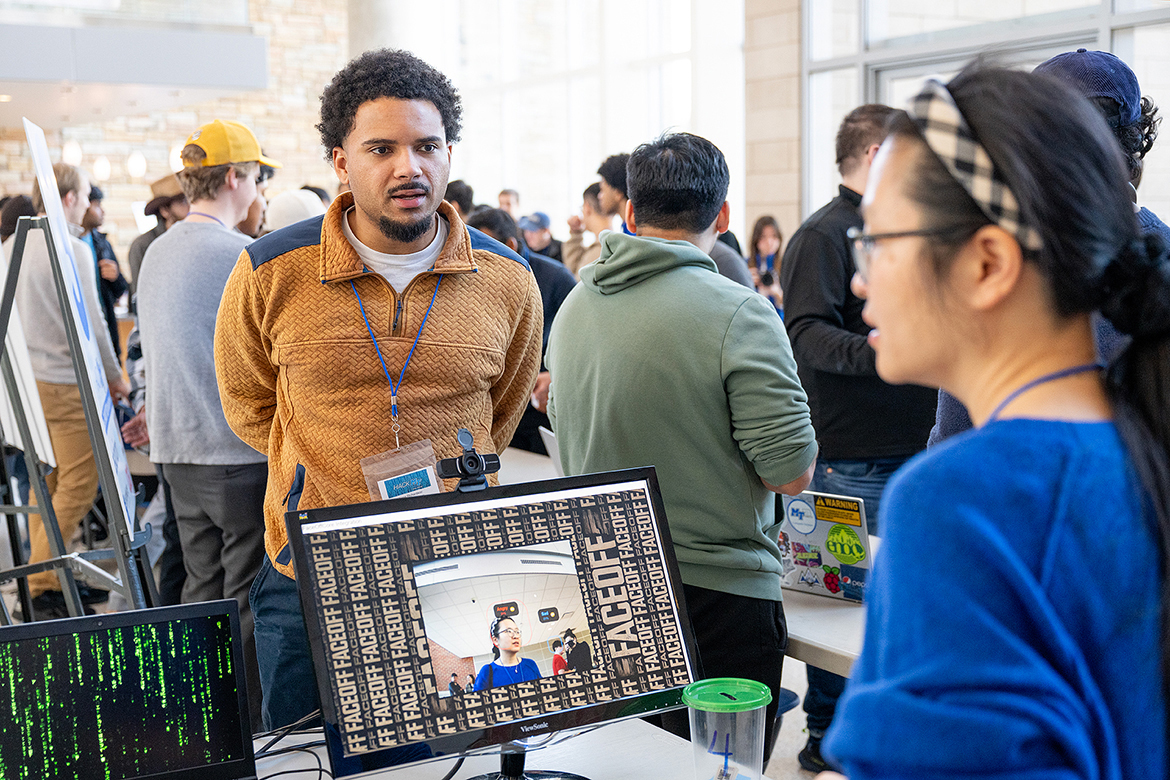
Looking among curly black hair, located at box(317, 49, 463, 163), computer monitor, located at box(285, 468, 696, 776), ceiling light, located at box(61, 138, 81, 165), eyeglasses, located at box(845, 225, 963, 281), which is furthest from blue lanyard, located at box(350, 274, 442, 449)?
ceiling light, located at box(61, 138, 81, 165)

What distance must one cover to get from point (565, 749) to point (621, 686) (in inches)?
7.3

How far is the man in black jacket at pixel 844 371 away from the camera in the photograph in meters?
2.50

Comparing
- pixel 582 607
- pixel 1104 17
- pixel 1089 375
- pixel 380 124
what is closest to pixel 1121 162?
pixel 1089 375

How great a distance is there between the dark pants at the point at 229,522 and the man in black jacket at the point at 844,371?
55.7 inches

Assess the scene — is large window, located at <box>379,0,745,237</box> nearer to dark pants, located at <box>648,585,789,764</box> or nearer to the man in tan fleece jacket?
the man in tan fleece jacket

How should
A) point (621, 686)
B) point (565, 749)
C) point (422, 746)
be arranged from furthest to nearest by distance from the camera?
point (565, 749) < point (621, 686) < point (422, 746)

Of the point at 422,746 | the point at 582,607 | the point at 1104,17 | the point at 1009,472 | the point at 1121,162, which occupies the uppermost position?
the point at 1104,17

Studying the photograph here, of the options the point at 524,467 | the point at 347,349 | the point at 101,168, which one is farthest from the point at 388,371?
the point at 101,168

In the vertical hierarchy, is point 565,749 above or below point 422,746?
below

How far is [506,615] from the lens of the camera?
1.20 meters

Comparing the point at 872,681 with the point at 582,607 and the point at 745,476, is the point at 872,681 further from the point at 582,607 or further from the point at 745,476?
the point at 745,476

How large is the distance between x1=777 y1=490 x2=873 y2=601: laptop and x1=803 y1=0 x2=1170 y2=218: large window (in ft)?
11.6

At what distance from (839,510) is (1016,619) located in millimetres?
1222

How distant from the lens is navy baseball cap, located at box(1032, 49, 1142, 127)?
4.69ft
